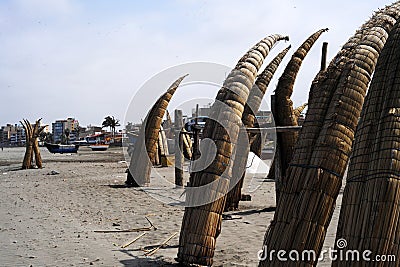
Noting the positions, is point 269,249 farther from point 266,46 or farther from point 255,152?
point 255,152

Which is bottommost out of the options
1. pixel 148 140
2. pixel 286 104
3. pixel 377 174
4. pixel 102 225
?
pixel 102 225

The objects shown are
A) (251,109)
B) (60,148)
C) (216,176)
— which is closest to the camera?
(216,176)

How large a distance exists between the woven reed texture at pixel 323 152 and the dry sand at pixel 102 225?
3.00 metres

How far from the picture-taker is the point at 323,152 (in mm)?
3963

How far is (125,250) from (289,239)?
436 cm

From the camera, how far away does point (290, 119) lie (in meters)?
10.3

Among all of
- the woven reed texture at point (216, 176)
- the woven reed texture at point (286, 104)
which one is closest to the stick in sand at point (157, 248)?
the woven reed texture at point (216, 176)

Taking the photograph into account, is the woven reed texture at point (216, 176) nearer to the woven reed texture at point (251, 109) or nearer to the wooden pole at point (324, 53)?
the woven reed texture at point (251, 109)

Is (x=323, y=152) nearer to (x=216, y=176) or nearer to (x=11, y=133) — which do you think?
(x=216, y=176)

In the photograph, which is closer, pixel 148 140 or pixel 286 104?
pixel 286 104

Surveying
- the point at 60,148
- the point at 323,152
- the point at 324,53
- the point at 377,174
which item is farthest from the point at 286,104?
the point at 60,148

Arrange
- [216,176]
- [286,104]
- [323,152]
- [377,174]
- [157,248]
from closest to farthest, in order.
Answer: [377,174], [323,152], [216,176], [157,248], [286,104]

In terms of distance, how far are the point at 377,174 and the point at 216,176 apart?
10.1 ft

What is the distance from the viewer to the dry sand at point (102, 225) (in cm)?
706
